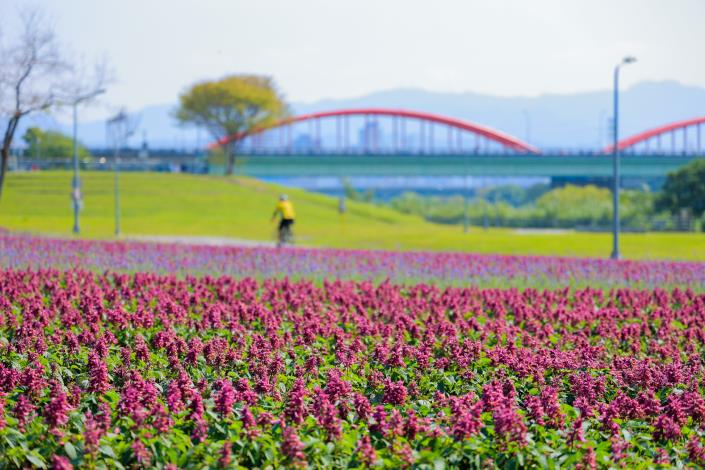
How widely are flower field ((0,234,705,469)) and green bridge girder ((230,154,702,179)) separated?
10124 cm

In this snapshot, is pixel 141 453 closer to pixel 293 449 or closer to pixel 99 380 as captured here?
pixel 293 449

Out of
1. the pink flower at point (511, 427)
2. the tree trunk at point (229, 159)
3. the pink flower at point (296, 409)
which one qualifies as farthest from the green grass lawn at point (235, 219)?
the pink flower at point (511, 427)

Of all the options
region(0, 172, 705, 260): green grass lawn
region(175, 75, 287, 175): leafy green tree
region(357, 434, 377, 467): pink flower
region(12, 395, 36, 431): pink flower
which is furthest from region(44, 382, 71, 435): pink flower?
region(175, 75, 287, 175): leafy green tree

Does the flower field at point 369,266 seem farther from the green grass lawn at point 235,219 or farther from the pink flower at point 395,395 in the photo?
the green grass lawn at point 235,219

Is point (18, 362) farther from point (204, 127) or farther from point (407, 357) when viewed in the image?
point (204, 127)

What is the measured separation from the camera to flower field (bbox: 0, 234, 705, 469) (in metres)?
7.75

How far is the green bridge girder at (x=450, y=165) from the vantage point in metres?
120

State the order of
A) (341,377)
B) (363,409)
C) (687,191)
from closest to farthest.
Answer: (363,409)
(341,377)
(687,191)

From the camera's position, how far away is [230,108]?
114 meters

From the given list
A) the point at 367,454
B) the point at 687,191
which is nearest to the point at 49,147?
the point at 687,191

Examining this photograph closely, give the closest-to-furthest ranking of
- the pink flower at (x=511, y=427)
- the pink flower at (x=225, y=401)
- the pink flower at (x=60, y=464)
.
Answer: the pink flower at (x=60, y=464)
the pink flower at (x=511, y=427)
the pink flower at (x=225, y=401)

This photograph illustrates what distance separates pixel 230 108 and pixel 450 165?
82.6ft

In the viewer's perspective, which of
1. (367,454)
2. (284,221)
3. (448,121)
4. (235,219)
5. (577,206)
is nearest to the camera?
(367,454)

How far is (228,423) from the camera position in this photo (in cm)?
831
